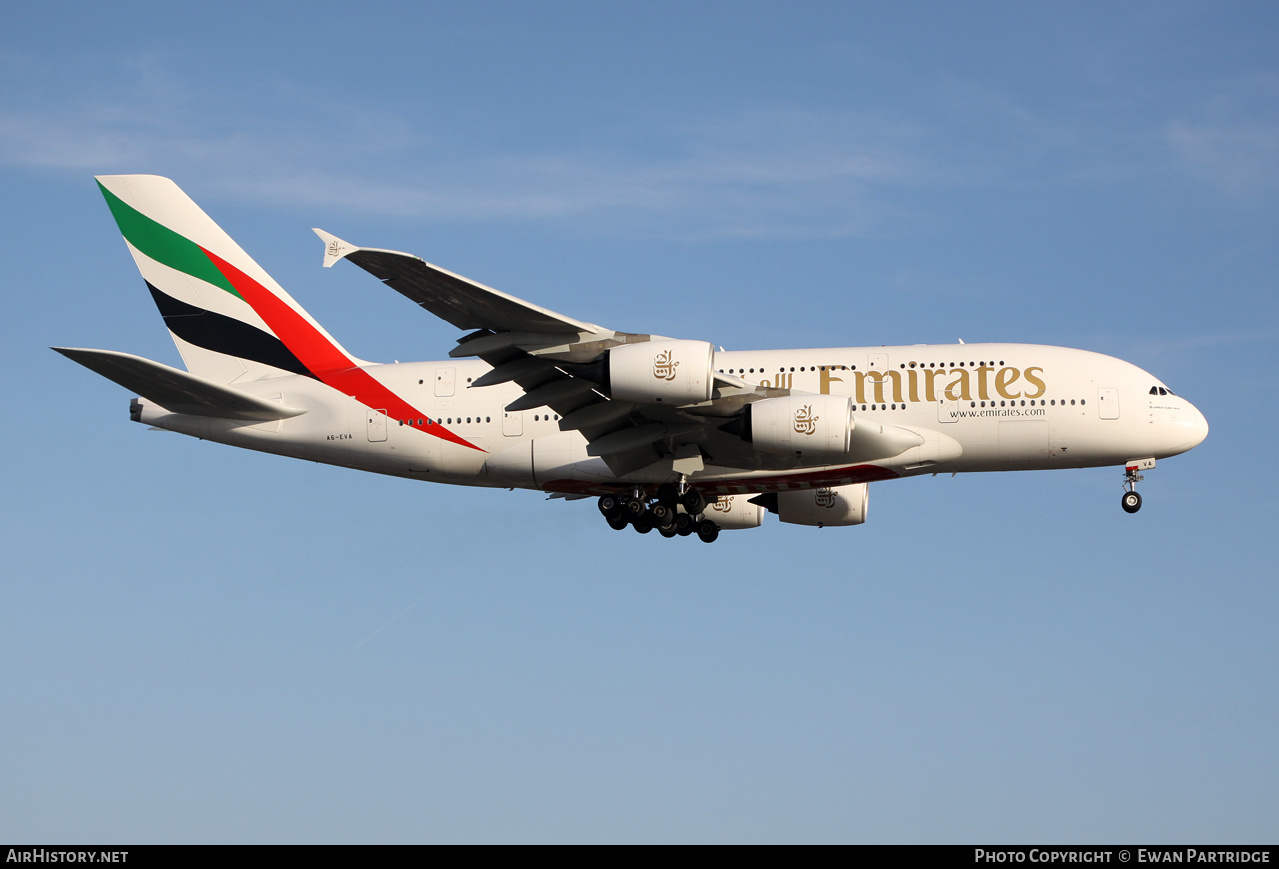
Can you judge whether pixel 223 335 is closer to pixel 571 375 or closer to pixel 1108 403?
pixel 571 375

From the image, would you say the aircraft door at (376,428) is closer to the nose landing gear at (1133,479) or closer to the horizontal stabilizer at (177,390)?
the horizontal stabilizer at (177,390)

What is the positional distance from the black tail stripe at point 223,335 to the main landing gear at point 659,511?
353 inches

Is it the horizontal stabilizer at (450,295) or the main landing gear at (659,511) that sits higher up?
the horizontal stabilizer at (450,295)

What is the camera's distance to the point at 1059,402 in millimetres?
31281

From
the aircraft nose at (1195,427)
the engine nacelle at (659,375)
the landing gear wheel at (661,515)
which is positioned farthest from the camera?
the landing gear wheel at (661,515)

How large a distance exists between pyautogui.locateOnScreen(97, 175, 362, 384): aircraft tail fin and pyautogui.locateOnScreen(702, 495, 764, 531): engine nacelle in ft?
35.1

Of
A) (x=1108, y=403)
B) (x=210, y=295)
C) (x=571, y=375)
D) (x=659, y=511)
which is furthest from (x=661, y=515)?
(x=210, y=295)

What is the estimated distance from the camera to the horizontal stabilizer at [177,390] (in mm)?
28656

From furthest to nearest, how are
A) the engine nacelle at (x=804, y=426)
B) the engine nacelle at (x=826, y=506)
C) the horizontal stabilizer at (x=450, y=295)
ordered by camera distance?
the engine nacelle at (x=826, y=506)
the engine nacelle at (x=804, y=426)
the horizontal stabilizer at (x=450, y=295)

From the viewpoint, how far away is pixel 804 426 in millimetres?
28984

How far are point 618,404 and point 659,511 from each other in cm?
459

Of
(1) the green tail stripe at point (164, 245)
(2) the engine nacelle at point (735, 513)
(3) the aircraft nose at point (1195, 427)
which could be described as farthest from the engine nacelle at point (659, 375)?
(1) the green tail stripe at point (164, 245)

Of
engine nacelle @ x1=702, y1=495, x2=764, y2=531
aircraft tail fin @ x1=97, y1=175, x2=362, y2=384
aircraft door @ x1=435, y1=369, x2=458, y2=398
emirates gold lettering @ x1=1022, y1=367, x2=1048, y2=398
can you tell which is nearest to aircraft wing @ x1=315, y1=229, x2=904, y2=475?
aircraft door @ x1=435, y1=369, x2=458, y2=398
